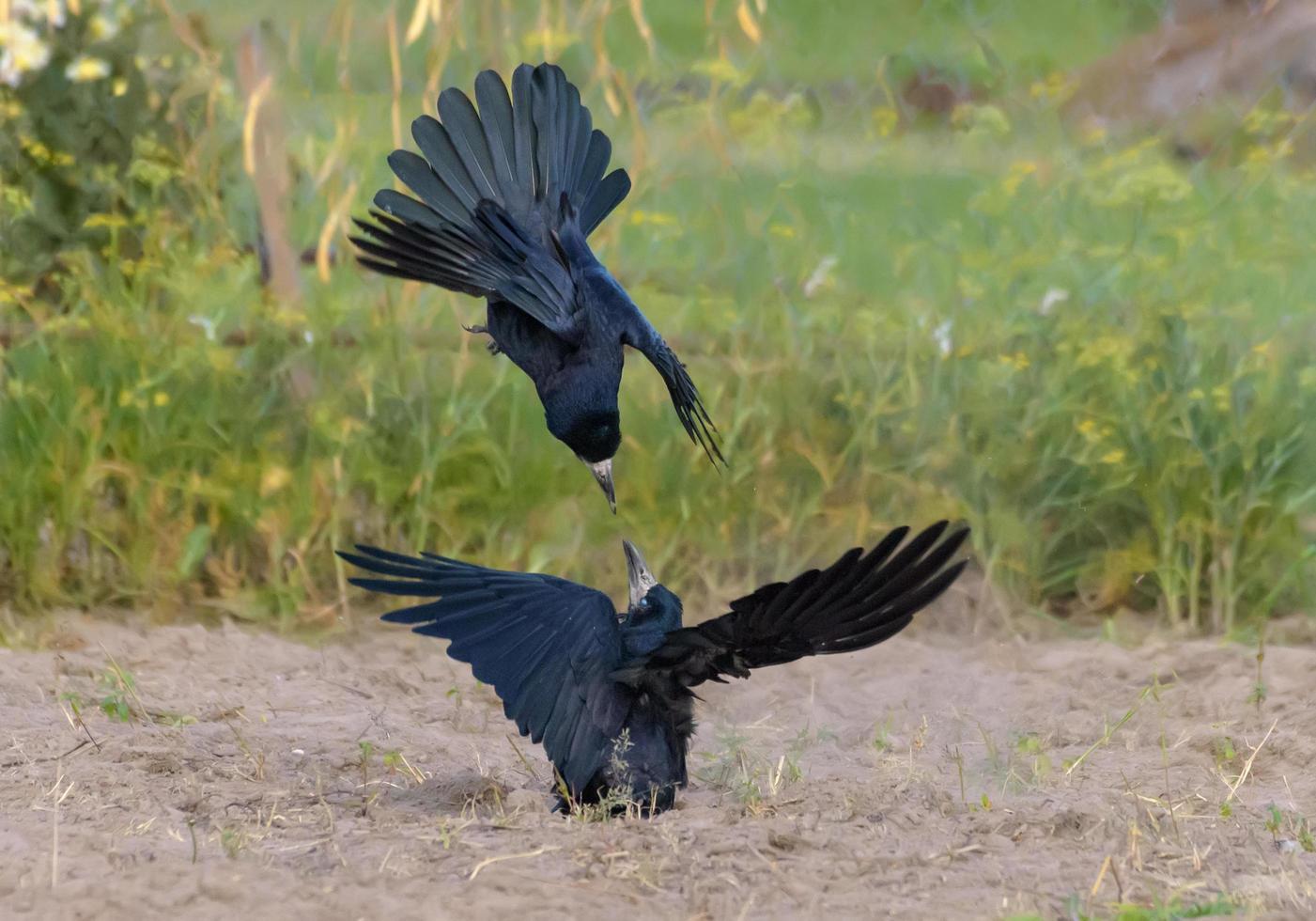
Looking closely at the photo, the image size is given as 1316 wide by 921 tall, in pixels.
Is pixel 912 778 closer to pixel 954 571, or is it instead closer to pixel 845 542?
pixel 954 571

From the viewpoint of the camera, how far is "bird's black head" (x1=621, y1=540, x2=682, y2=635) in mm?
3121

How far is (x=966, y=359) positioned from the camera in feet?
15.3

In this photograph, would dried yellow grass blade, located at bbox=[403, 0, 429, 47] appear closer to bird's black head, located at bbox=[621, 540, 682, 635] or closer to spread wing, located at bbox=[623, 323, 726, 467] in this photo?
spread wing, located at bbox=[623, 323, 726, 467]

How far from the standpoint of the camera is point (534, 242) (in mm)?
3240

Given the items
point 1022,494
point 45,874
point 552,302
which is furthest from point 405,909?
point 1022,494

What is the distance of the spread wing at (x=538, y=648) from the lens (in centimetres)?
302

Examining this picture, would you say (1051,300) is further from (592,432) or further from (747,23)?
(592,432)

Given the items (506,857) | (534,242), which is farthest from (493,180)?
(506,857)

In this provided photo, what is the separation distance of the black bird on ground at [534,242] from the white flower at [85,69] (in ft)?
6.08

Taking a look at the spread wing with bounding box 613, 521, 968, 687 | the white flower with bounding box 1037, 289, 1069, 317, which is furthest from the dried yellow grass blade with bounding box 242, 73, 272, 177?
Answer: the spread wing with bounding box 613, 521, 968, 687

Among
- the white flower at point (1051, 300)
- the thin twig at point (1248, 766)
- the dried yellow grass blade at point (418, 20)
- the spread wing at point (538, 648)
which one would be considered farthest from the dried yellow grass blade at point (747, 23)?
the thin twig at point (1248, 766)

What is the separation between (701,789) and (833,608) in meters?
0.84

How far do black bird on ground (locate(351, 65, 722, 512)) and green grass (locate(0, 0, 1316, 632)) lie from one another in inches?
48.7

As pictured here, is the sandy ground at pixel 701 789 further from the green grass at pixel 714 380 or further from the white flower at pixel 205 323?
the white flower at pixel 205 323
